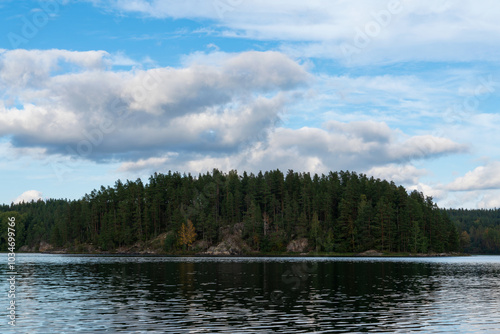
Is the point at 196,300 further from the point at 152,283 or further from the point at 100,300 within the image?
the point at 152,283

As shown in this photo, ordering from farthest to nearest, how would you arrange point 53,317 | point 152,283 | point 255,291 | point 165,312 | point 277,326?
point 152,283
point 255,291
point 165,312
point 53,317
point 277,326

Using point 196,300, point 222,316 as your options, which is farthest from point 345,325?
point 196,300

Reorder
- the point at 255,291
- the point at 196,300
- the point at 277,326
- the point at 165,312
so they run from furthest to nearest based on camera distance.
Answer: the point at 255,291, the point at 196,300, the point at 165,312, the point at 277,326

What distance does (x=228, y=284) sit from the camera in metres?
65.4

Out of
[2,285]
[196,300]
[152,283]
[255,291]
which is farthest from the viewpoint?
[152,283]

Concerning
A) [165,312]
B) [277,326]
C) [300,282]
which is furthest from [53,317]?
[300,282]

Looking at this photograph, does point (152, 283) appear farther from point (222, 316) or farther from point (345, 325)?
point (345, 325)

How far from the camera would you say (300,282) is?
68.6m

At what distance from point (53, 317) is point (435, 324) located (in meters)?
29.9

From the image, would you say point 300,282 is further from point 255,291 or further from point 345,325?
point 345,325

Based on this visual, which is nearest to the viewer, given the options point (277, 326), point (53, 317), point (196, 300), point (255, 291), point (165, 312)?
point (277, 326)

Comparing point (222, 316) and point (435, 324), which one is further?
point (222, 316)

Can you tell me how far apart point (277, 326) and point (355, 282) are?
127ft

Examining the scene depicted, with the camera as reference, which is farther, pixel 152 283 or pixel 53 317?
pixel 152 283
